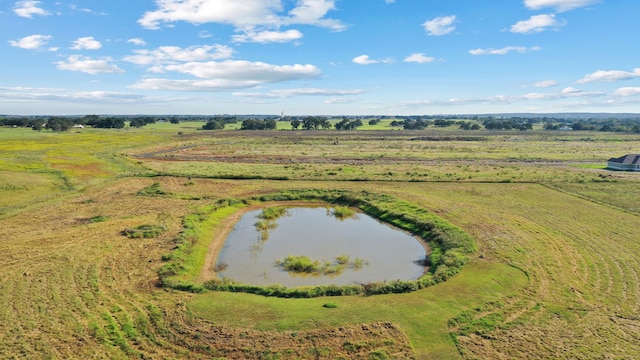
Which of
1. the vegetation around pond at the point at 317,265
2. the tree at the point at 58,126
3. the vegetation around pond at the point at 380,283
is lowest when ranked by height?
the vegetation around pond at the point at 317,265

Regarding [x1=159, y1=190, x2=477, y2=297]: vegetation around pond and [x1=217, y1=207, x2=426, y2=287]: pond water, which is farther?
[x1=217, y1=207, x2=426, y2=287]: pond water

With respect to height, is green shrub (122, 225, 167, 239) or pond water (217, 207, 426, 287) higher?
green shrub (122, 225, 167, 239)

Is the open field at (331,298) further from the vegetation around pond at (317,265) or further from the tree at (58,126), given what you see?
the tree at (58,126)

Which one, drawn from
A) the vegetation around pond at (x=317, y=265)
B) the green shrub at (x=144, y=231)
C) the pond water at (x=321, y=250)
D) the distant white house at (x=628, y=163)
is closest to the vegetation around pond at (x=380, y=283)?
the vegetation around pond at (x=317, y=265)

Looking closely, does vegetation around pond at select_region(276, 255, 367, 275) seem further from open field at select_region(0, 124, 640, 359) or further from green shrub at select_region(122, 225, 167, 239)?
green shrub at select_region(122, 225, 167, 239)

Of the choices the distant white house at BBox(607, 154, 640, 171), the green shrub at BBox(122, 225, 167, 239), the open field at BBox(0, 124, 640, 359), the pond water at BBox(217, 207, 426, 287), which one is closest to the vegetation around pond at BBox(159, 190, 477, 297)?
the open field at BBox(0, 124, 640, 359)

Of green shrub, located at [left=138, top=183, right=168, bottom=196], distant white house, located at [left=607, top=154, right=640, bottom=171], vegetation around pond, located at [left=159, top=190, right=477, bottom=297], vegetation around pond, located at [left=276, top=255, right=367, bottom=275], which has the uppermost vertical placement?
distant white house, located at [left=607, top=154, right=640, bottom=171]

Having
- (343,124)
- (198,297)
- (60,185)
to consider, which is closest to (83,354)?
(198,297)

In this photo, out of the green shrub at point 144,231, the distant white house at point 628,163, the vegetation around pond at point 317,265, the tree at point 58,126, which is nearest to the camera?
the vegetation around pond at point 317,265

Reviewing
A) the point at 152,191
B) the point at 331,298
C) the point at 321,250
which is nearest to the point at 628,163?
the point at 321,250
